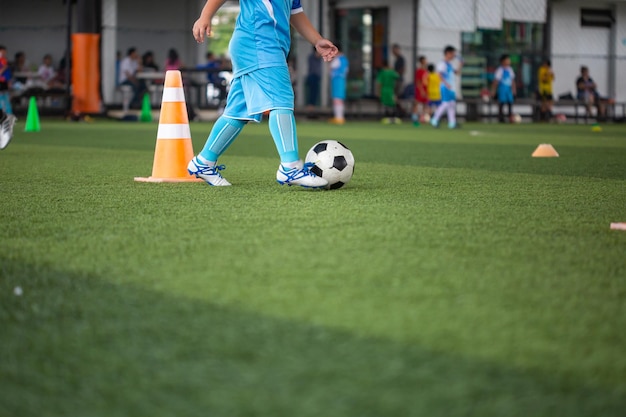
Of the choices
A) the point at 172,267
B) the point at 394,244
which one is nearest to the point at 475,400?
the point at 172,267

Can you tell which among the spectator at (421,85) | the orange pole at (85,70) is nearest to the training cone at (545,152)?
the spectator at (421,85)

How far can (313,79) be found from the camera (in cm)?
2928

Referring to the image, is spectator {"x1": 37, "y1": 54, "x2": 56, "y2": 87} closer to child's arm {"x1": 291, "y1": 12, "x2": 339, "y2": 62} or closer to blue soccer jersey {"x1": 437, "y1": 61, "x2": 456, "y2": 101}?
blue soccer jersey {"x1": 437, "y1": 61, "x2": 456, "y2": 101}

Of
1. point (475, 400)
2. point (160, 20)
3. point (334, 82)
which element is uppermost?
point (160, 20)

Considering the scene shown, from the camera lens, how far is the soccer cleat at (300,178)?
619cm

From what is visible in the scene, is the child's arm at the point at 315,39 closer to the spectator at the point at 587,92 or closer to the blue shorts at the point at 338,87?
the blue shorts at the point at 338,87

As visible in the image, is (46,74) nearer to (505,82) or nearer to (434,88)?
(434,88)

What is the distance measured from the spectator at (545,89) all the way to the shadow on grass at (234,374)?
2832 cm

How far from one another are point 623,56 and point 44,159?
27.4m

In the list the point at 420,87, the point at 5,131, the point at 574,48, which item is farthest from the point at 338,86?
the point at 5,131

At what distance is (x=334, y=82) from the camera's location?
26297 mm

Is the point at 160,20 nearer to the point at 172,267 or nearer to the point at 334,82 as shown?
the point at 334,82

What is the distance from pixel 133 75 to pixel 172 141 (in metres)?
20.3

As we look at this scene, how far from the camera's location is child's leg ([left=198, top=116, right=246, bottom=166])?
648 cm
